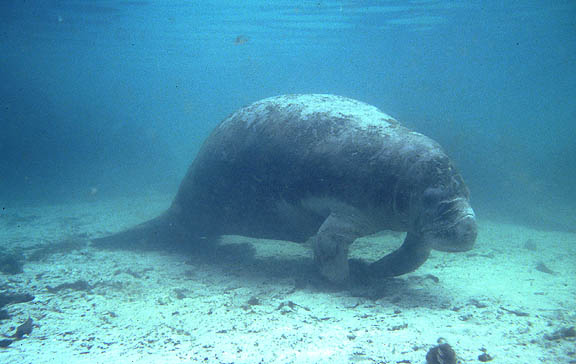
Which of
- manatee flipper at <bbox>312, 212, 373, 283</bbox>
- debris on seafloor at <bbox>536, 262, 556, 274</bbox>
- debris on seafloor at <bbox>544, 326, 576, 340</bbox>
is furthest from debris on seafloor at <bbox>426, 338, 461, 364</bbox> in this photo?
debris on seafloor at <bbox>536, 262, 556, 274</bbox>

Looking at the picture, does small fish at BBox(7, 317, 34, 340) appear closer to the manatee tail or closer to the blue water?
the manatee tail

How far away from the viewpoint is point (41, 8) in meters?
20.3

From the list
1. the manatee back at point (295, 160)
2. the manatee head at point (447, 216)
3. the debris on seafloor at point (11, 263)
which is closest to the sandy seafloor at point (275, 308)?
the debris on seafloor at point (11, 263)

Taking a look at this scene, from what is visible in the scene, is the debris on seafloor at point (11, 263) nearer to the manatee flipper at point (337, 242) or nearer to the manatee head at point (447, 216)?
the manatee flipper at point (337, 242)

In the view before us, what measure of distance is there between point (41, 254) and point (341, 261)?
617 cm

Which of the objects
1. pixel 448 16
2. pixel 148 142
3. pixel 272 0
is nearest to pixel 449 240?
pixel 272 0

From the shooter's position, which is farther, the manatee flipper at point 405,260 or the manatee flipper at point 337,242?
the manatee flipper at point 405,260

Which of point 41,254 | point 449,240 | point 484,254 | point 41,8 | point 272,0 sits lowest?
point 41,254

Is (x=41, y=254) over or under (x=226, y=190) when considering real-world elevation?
under

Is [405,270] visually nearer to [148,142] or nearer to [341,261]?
[341,261]

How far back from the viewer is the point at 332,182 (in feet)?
13.9

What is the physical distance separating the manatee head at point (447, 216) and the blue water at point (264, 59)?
1088 cm

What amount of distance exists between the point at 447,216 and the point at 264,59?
54149mm

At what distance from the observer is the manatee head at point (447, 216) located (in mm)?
3426
